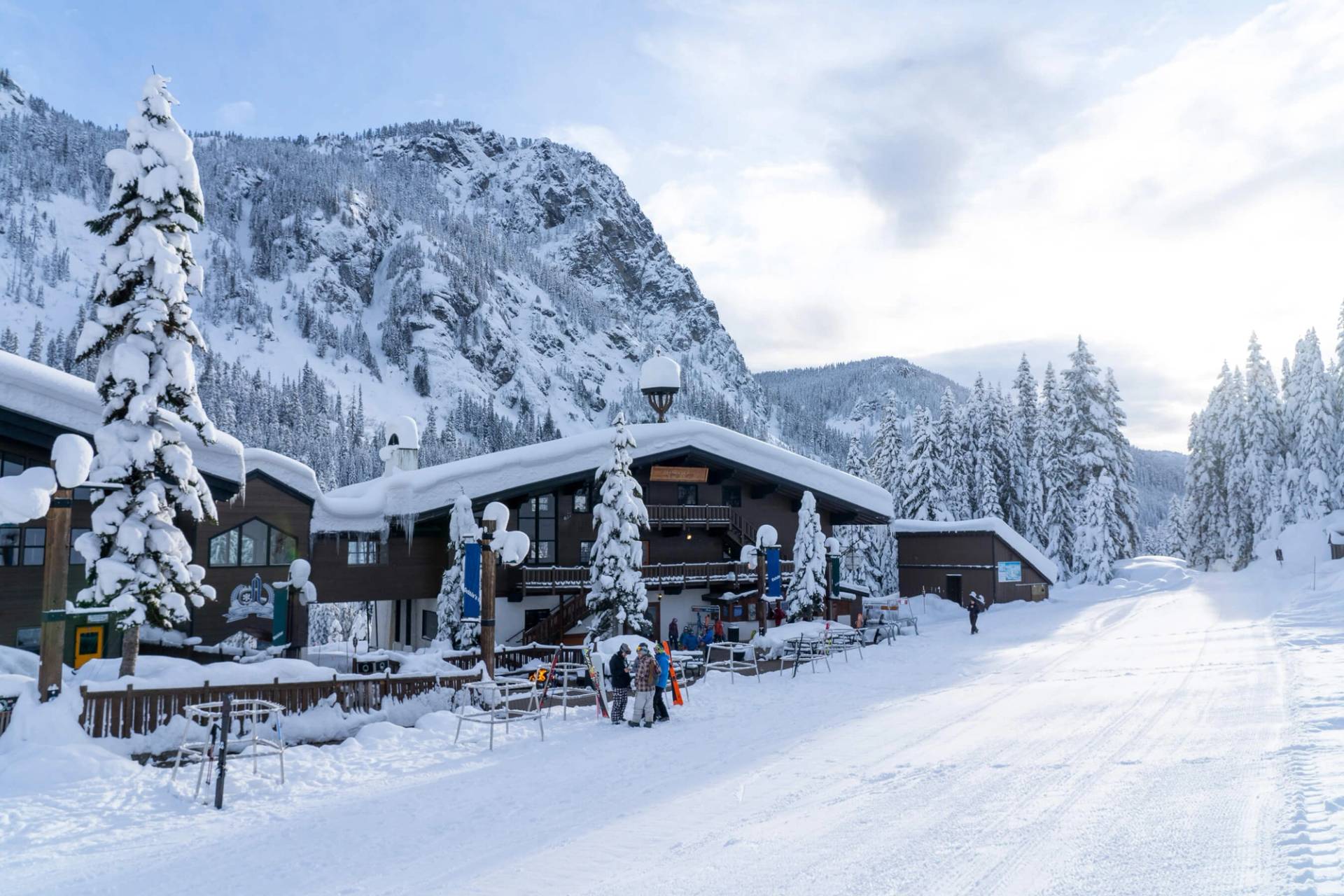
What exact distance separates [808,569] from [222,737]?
25.0 metres

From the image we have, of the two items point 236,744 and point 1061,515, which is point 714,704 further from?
point 1061,515

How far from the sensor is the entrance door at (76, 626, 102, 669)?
21.5 metres

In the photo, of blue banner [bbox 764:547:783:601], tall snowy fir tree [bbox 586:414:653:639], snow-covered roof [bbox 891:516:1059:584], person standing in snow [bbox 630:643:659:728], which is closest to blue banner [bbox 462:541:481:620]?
tall snowy fir tree [bbox 586:414:653:639]

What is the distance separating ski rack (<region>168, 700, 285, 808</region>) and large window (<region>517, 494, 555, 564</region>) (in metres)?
16.7

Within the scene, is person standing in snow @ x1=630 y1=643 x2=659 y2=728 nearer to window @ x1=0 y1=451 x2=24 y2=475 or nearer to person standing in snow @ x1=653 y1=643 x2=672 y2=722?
person standing in snow @ x1=653 y1=643 x2=672 y2=722

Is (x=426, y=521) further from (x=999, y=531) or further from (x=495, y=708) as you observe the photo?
(x=999, y=531)

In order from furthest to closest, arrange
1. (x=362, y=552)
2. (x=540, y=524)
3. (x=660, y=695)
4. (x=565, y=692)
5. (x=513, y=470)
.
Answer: (x=540, y=524) → (x=513, y=470) → (x=362, y=552) → (x=565, y=692) → (x=660, y=695)

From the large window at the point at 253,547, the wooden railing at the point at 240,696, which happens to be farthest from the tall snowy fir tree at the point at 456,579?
the wooden railing at the point at 240,696

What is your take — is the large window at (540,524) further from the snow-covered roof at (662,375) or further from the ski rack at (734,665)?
the ski rack at (734,665)

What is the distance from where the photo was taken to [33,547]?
21.5 meters

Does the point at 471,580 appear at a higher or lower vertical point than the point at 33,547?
lower

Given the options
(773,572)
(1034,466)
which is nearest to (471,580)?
(773,572)

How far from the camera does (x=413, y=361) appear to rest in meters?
190

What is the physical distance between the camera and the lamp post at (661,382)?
36000 millimetres
